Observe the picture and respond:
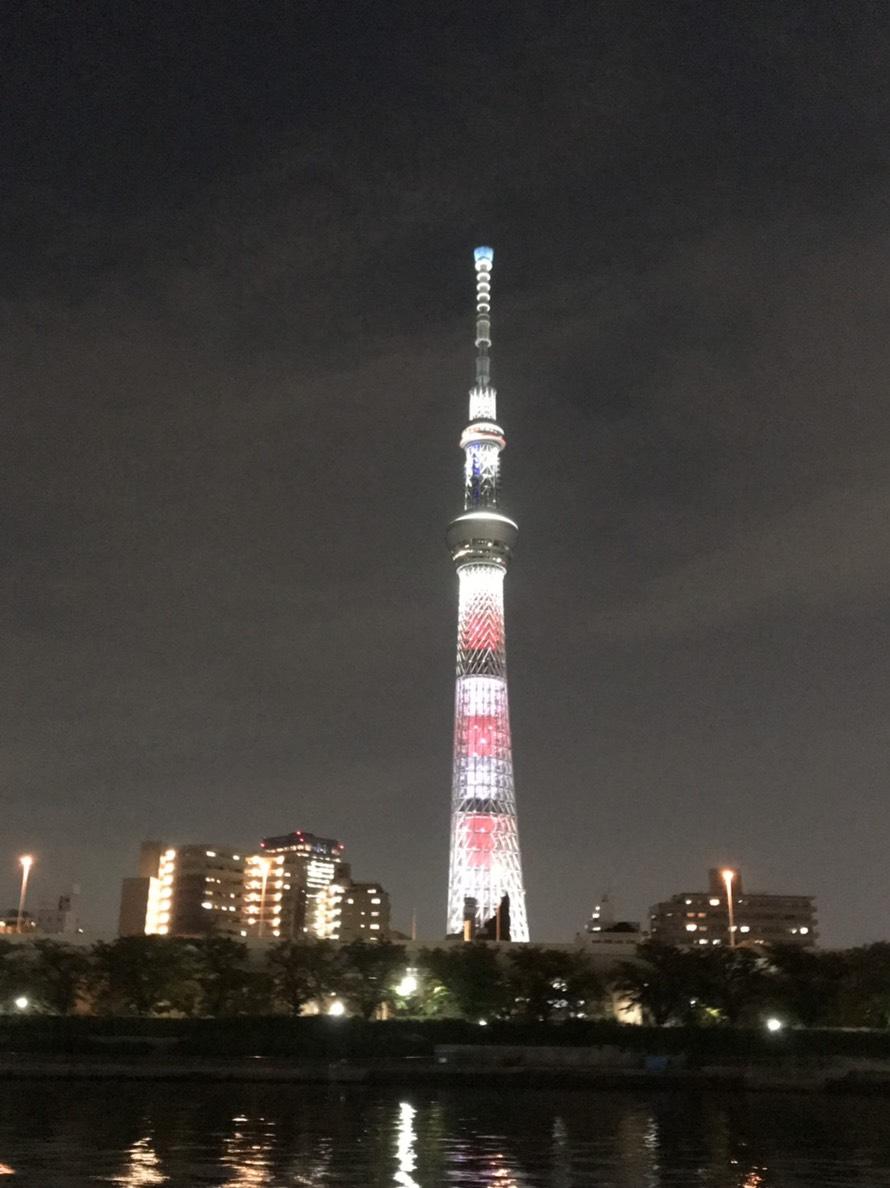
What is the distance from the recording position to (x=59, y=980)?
68.4 m

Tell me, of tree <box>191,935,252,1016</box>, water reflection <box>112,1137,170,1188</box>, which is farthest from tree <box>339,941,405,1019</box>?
water reflection <box>112,1137,170,1188</box>

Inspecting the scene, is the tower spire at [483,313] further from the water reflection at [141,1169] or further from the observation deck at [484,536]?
the water reflection at [141,1169]

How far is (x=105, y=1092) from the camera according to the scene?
4612cm

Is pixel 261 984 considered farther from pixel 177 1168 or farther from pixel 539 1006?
pixel 177 1168

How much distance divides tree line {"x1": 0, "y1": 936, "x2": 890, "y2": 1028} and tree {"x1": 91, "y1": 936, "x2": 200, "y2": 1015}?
3.0 inches

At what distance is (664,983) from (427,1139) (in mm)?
37123

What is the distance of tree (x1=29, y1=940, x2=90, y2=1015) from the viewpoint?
6825 cm

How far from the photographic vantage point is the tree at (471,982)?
2689 inches

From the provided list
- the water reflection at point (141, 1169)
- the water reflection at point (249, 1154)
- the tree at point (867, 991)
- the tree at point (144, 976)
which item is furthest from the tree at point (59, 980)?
the water reflection at point (141, 1169)

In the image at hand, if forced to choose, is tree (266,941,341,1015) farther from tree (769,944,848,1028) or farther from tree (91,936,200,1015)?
tree (769,944,848,1028)

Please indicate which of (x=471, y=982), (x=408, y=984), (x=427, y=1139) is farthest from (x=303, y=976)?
(x=427, y=1139)

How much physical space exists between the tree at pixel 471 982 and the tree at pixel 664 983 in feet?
22.0

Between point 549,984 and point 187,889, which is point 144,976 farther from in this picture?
point 187,889

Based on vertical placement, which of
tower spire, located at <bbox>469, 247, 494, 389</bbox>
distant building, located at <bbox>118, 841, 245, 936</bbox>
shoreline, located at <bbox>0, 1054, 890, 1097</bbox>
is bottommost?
shoreline, located at <bbox>0, 1054, 890, 1097</bbox>
